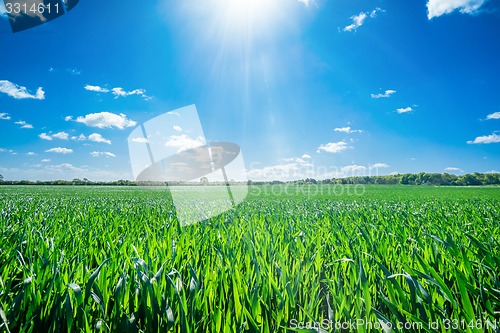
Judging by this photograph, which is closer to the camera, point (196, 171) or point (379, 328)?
point (379, 328)

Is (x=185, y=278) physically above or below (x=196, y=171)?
below

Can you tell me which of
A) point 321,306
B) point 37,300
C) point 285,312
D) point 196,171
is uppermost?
point 196,171

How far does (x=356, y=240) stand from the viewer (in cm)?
314

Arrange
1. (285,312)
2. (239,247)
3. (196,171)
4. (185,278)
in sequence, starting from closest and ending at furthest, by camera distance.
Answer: (285,312), (185,278), (239,247), (196,171)

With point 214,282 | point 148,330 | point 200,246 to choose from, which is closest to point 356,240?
point 200,246

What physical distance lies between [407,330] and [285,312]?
0.61m

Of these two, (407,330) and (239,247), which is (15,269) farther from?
(407,330)

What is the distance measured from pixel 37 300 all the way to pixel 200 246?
1.53 metres

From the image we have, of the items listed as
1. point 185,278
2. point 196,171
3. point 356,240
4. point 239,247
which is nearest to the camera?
point 185,278

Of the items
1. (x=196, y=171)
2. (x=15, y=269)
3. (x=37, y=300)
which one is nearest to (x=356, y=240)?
(x=37, y=300)

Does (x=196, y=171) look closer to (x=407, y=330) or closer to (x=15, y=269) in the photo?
(x=15, y=269)

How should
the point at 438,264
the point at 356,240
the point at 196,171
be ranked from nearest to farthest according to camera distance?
the point at 438,264
the point at 356,240
the point at 196,171

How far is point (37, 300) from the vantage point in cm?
133

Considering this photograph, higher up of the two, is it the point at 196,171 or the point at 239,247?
the point at 196,171
